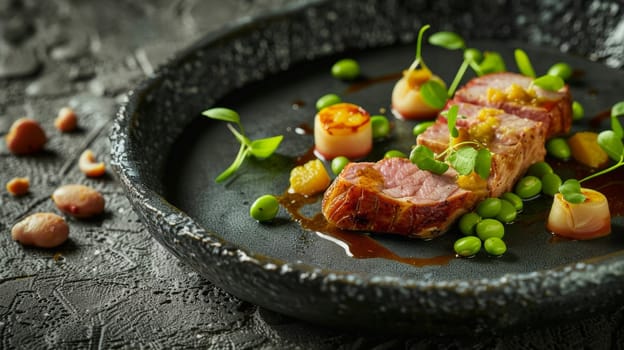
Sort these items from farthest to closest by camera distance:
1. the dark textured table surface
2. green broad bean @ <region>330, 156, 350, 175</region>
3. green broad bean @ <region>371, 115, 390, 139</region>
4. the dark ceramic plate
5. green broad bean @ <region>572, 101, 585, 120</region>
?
1. green broad bean @ <region>572, 101, 585, 120</region>
2. green broad bean @ <region>371, 115, 390, 139</region>
3. green broad bean @ <region>330, 156, 350, 175</region>
4. the dark textured table surface
5. the dark ceramic plate

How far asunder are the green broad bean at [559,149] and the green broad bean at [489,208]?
80cm

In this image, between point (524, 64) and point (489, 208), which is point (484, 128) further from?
point (524, 64)

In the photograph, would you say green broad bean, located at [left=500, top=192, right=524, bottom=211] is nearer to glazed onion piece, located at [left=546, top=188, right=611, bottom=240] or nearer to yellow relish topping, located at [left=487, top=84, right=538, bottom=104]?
glazed onion piece, located at [left=546, top=188, right=611, bottom=240]

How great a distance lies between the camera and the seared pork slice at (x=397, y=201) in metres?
4.28

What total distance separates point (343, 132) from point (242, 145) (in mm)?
608

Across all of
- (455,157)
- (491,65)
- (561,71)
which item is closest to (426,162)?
(455,157)

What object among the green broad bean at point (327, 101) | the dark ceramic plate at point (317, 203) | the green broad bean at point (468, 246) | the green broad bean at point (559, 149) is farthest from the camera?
the green broad bean at point (327, 101)

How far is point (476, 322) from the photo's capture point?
3605 mm

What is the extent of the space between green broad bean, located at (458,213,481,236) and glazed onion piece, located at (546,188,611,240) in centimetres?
41

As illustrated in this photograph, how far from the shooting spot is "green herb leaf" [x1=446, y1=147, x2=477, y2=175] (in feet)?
14.1

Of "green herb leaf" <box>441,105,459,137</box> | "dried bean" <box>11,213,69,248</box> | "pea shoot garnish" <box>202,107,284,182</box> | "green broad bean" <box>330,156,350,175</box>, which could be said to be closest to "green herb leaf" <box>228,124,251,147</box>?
"pea shoot garnish" <box>202,107,284,182</box>

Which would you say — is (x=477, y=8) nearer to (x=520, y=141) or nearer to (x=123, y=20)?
(x=520, y=141)

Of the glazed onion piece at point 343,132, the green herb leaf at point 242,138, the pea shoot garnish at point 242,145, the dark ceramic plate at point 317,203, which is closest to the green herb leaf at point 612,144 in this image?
the dark ceramic plate at point 317,203

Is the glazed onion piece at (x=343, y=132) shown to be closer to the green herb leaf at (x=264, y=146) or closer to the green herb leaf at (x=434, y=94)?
the green herb leaf at (x=264, y=146)
